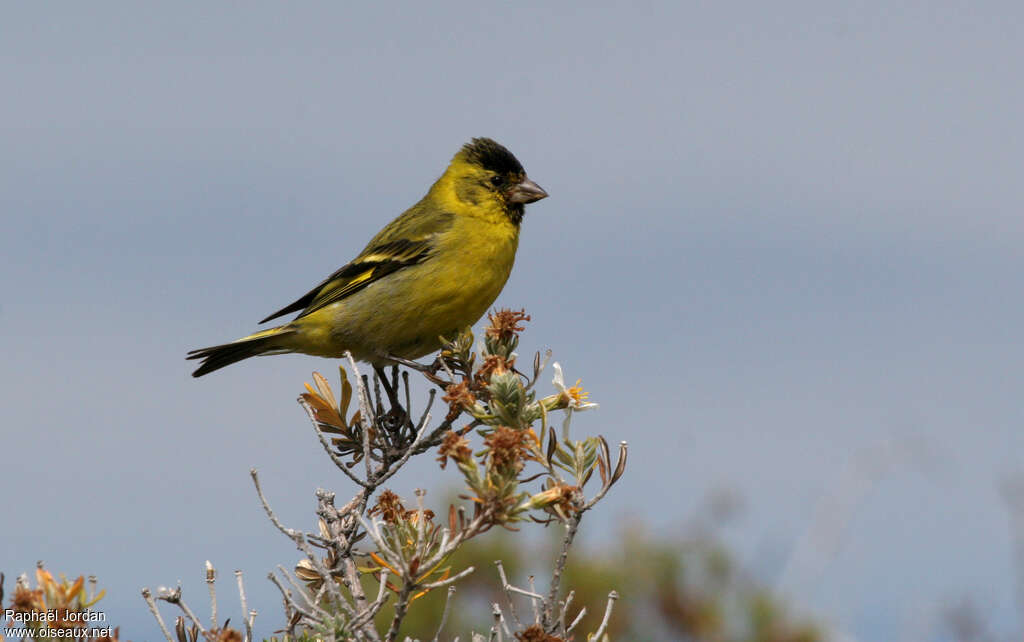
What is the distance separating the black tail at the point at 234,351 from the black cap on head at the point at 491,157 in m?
1.67

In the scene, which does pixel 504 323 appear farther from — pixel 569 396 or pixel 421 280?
pixel 421 280

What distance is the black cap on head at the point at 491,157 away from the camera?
7273 mm

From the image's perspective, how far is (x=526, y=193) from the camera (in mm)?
7117

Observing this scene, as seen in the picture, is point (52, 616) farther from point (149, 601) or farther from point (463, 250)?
point (463, 250)

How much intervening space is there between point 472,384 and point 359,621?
4.37 ft

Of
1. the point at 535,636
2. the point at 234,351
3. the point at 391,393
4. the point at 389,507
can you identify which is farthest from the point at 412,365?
the point at 535,636

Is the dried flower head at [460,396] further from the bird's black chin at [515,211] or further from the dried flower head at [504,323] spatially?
the bird's black chin at [515,211]

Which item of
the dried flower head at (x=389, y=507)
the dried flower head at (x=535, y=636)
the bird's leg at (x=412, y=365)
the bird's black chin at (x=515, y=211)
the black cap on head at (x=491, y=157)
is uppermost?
the black cap on head at (x=491, y=157)

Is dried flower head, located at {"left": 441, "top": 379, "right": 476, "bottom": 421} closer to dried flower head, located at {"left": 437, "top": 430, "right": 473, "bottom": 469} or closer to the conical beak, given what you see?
dried flower head, located at {"left": 437, "top": 430, "right": 473, "bottom": 469}

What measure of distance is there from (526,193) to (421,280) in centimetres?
99

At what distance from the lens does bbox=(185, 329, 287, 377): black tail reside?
6676 millimetres

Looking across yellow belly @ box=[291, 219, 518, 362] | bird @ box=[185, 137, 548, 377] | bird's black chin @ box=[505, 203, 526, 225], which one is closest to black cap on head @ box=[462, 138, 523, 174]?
bird @ box=[185, 137, 548, 377]

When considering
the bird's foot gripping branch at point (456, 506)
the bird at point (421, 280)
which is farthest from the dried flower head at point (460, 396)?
the bird at point (421, 280)

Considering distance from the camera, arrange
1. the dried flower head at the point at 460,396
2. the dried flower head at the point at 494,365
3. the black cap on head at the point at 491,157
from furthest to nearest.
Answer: the black cap on head at the point at 491,157 → the dried flower head at the point at 494,365 → the dried flower head at the point at 460,396
